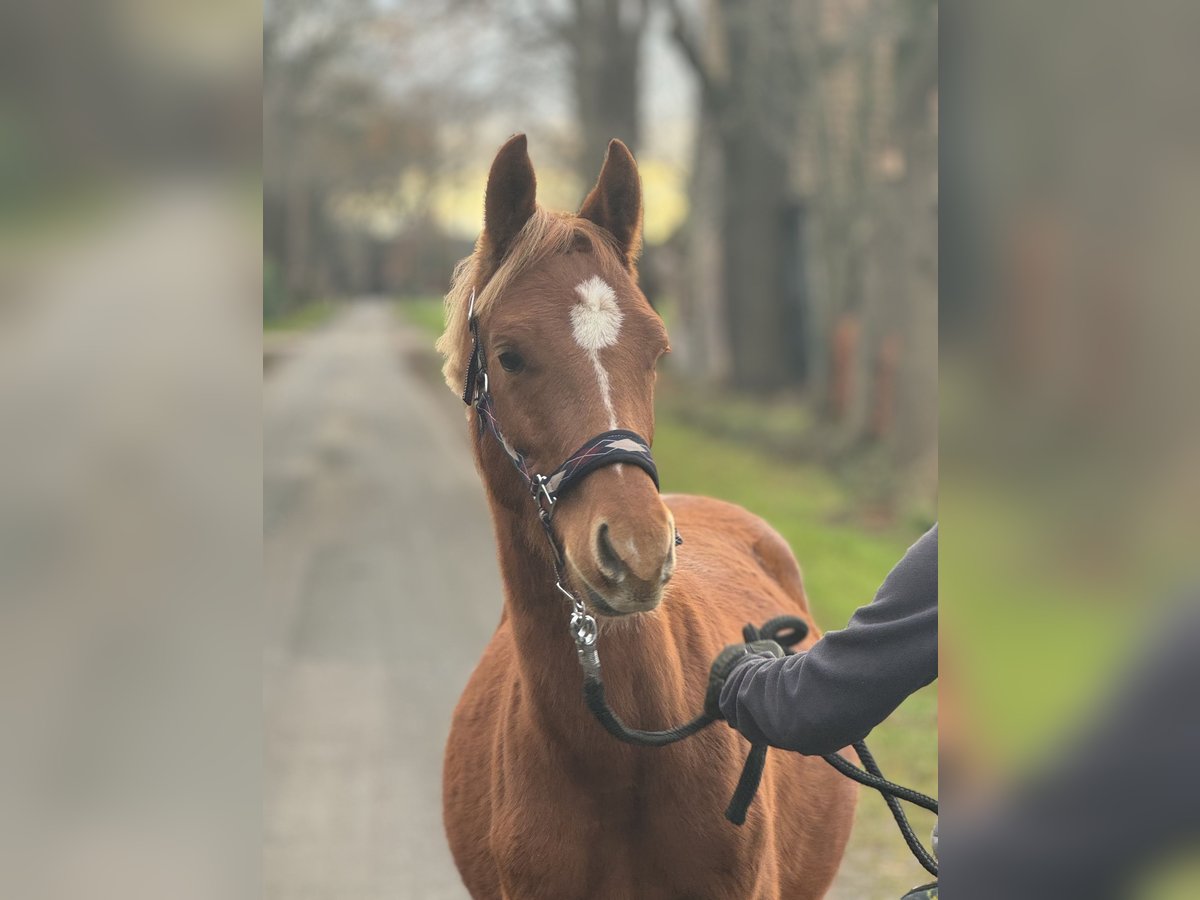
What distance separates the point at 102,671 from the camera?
0.87 metres

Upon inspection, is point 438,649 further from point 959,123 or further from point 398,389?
point 398,389

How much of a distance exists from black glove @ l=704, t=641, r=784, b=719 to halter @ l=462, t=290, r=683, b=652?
224mm

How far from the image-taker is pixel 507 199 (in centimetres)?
233

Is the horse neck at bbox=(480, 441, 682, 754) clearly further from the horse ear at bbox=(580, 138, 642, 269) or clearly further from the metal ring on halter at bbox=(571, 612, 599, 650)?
the horse ear at bbox=(580, 138, 642, 269)

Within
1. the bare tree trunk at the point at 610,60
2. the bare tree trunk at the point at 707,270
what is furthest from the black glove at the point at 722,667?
the bare tree trunk at the point at 610,60

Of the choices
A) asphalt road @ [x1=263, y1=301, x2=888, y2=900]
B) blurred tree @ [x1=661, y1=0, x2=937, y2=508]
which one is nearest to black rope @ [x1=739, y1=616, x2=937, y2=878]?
asphalt road @ [x1=263, y1=301, x2=888, y2=900]

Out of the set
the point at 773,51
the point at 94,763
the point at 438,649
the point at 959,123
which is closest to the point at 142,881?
the point at 94,763

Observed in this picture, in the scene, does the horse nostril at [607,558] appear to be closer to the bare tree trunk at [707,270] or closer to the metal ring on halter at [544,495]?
the metal ring on halter at [544,495]

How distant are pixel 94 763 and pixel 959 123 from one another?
82 centimetres

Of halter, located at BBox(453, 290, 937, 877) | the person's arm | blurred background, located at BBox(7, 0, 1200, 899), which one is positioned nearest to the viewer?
blurred background, located at BBox(7, 0, 1200, 899)

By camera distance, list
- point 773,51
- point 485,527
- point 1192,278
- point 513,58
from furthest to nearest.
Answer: point 513,58
point 773,51
point 485,527
point 1192,278

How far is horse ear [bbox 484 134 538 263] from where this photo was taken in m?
2.29

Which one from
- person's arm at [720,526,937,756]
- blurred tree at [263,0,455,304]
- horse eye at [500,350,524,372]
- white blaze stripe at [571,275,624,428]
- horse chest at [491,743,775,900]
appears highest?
blurred tree at [263,0,455,304]

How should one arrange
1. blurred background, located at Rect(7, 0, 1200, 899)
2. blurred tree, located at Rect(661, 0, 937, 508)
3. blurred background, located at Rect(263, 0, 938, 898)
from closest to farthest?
blurred background, located at Rect(7, 0, 1200, 899)
blurred background, located at Rect(263, 0, 938, 898)
blurred tree, located at Rect(661, 0, 937, 508)
